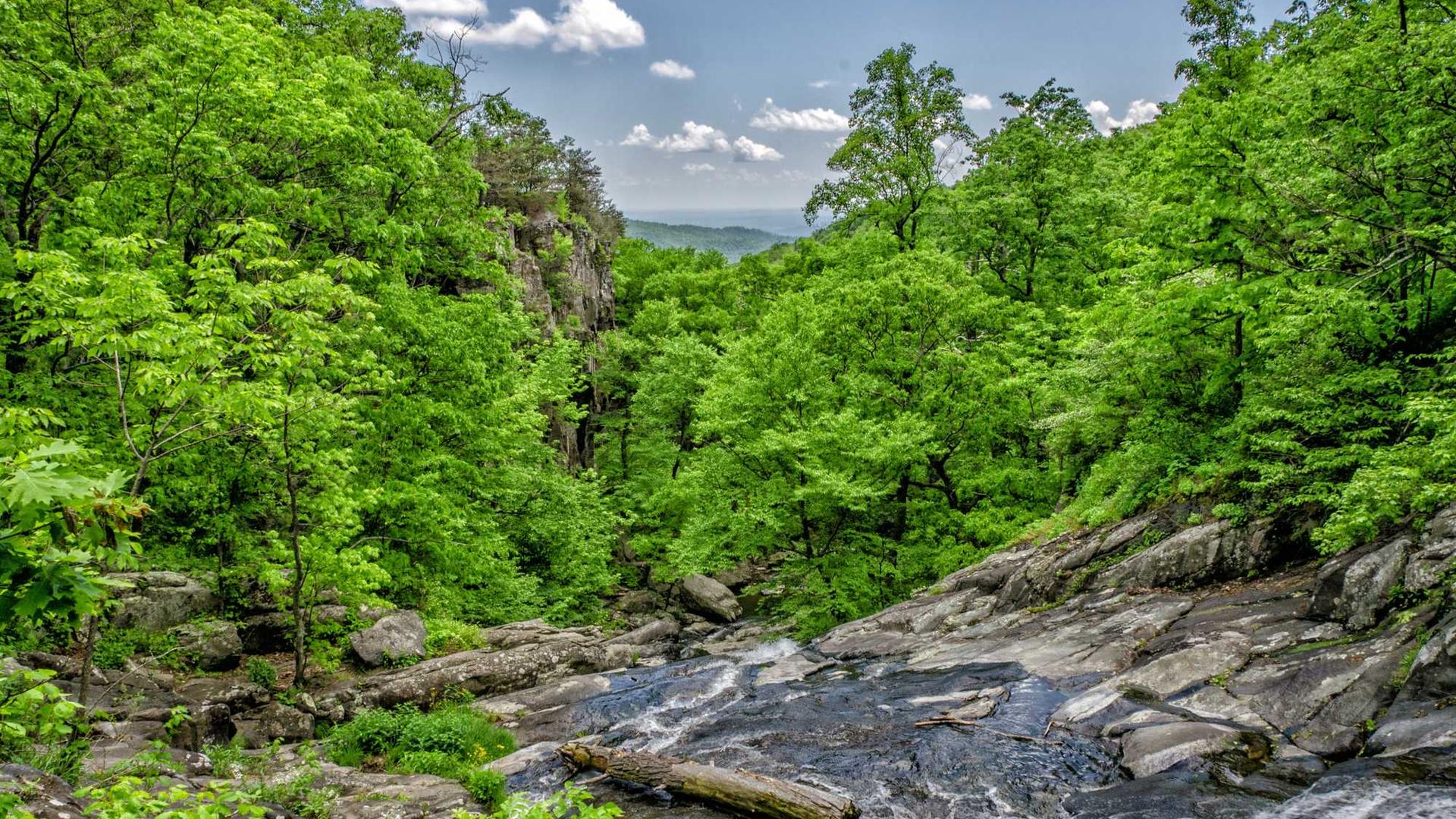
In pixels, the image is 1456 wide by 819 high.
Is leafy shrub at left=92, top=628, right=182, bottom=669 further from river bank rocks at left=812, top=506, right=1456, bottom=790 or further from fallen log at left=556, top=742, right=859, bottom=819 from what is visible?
river bank rocks at left=812, top=506, right=1456, bottom=790

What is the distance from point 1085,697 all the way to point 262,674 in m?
14.8

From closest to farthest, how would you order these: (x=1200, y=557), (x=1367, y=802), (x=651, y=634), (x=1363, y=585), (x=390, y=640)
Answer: (x=1367, y=802) → (x=1363, y=585) → (x=1200, y=557) → (x=390, y=640) → (x=651, y=634)

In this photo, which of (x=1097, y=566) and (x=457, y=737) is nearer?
(x=457, y=737)

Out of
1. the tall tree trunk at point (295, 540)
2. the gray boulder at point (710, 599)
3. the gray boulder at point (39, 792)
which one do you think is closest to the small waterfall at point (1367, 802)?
the gray boulder at point (39, 792)

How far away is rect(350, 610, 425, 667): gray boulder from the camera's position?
15.7 metres

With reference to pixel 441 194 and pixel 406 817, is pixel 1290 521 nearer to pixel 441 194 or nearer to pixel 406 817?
pixel 406 817

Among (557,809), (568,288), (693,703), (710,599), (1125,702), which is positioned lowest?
(710,599)

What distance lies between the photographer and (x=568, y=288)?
38.4 meters

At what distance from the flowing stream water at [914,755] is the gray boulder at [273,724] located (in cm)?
457

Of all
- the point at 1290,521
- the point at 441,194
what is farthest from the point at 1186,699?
the point at 441,194

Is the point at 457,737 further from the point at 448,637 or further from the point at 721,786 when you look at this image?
the point at 721,786

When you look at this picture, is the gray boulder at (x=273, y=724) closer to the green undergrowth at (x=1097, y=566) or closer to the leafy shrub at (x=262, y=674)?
the leafy shrub at (x=262, y=674)

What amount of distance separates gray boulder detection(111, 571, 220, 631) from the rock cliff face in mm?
17374

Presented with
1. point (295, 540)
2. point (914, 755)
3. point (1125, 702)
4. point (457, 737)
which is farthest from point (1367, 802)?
point (295, 540)
